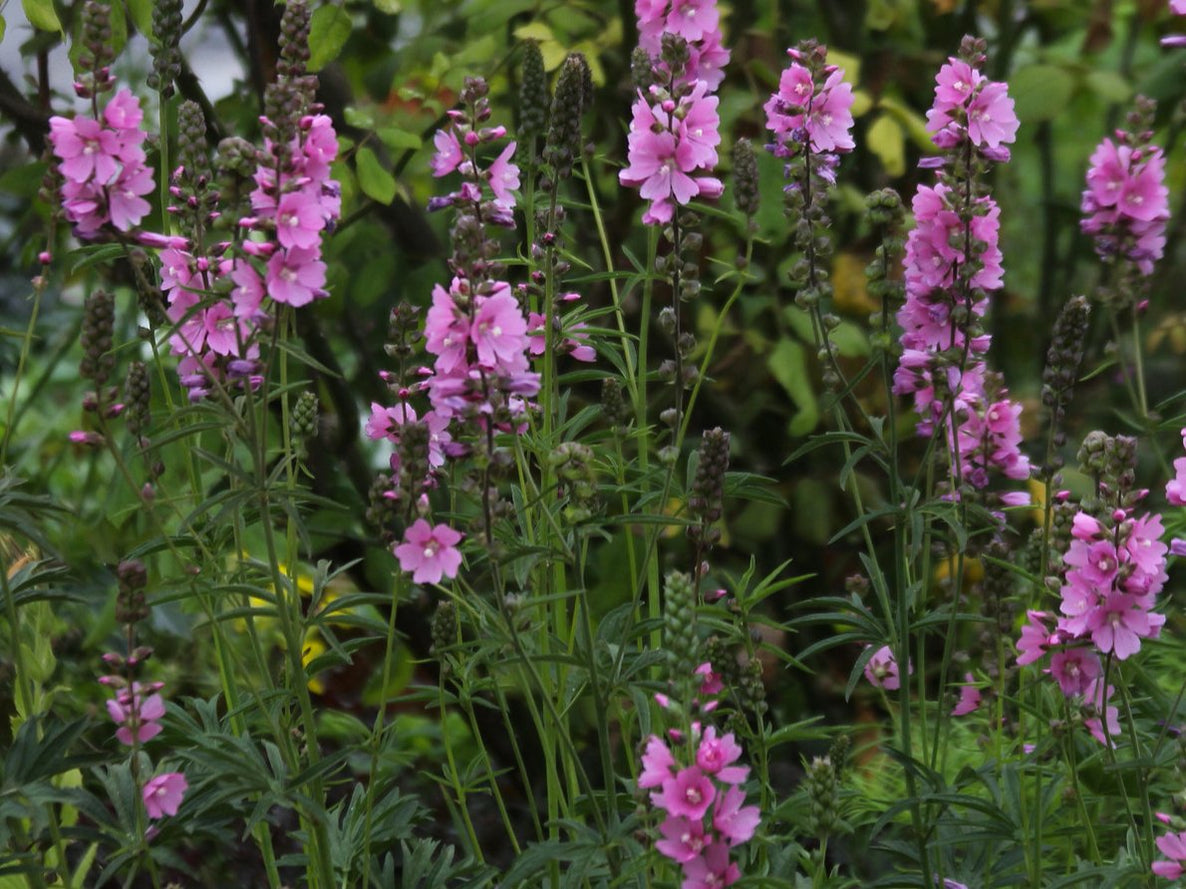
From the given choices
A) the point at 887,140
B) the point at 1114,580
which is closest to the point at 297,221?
the point at 1114,580

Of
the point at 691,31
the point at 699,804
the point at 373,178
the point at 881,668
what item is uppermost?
the point at 691,31

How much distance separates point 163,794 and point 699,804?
0.86 meters

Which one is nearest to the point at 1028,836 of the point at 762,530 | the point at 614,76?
the point at 762,530

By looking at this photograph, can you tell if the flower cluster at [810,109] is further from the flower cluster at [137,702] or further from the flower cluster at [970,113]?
the flower cluster at [137,702]

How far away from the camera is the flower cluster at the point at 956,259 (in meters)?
2.38

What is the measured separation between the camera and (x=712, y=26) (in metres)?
2.51

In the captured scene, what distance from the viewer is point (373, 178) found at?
361 cm

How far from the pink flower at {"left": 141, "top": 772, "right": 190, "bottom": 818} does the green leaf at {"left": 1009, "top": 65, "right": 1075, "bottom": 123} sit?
3.27 meters

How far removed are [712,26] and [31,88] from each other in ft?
8.61

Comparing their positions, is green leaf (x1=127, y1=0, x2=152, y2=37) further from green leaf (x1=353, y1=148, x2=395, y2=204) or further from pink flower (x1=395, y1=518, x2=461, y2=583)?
pink flower (x1=395, y1=518, x2=461, y2=583)

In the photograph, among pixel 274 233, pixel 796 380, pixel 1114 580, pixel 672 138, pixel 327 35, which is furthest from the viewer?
pixel 796 380

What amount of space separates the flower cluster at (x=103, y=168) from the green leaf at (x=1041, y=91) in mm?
3126

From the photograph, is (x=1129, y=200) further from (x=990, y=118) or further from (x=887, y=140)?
(x=887, y=140)

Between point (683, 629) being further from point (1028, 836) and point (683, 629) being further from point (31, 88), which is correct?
point (31, 88)
